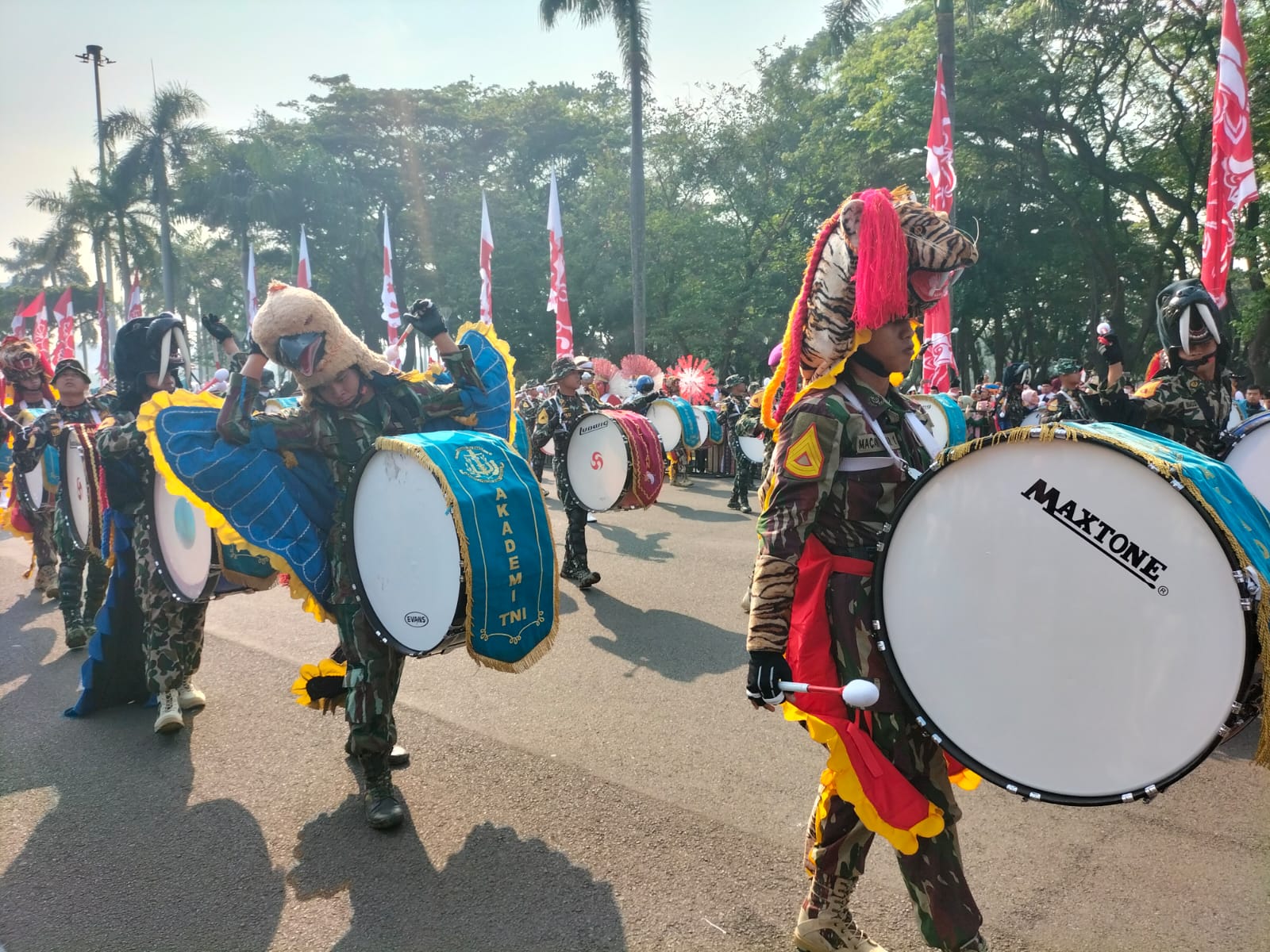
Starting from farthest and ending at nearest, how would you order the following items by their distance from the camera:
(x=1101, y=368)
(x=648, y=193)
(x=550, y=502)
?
1. (x=648, y=193)
2. (x=1101, y=368)
3. (x=550, y=502)

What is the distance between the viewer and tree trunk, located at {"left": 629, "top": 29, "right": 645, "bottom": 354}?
807 inches

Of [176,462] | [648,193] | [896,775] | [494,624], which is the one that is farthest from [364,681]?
[648,193]

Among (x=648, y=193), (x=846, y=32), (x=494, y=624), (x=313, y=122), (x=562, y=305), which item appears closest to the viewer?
(x=494, y=624)

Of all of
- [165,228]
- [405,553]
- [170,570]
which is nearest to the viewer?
[405,553]

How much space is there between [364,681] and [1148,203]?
75.5 feet

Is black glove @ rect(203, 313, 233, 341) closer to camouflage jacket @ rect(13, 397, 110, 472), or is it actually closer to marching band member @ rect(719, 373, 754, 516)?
camouflage jacket @ rect(13, 397, 110, 472)

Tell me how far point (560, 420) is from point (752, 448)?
3987mm

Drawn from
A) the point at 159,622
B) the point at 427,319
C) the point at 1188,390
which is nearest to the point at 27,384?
the point at 159,622

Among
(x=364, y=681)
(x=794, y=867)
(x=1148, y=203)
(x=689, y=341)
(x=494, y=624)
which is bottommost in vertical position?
(x=794, y=867)

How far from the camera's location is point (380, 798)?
333 centimetres

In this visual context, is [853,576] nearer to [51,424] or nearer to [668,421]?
[51,424]

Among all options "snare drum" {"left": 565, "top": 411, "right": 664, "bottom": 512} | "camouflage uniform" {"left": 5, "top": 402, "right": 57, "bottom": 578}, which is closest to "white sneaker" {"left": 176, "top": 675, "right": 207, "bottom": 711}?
"camouflage uniform" {"left": 5, "top": 402, "right": 57, "bottom": 578}

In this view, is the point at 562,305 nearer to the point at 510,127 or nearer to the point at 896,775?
the point at 896,775

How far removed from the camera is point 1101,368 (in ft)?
74.6
